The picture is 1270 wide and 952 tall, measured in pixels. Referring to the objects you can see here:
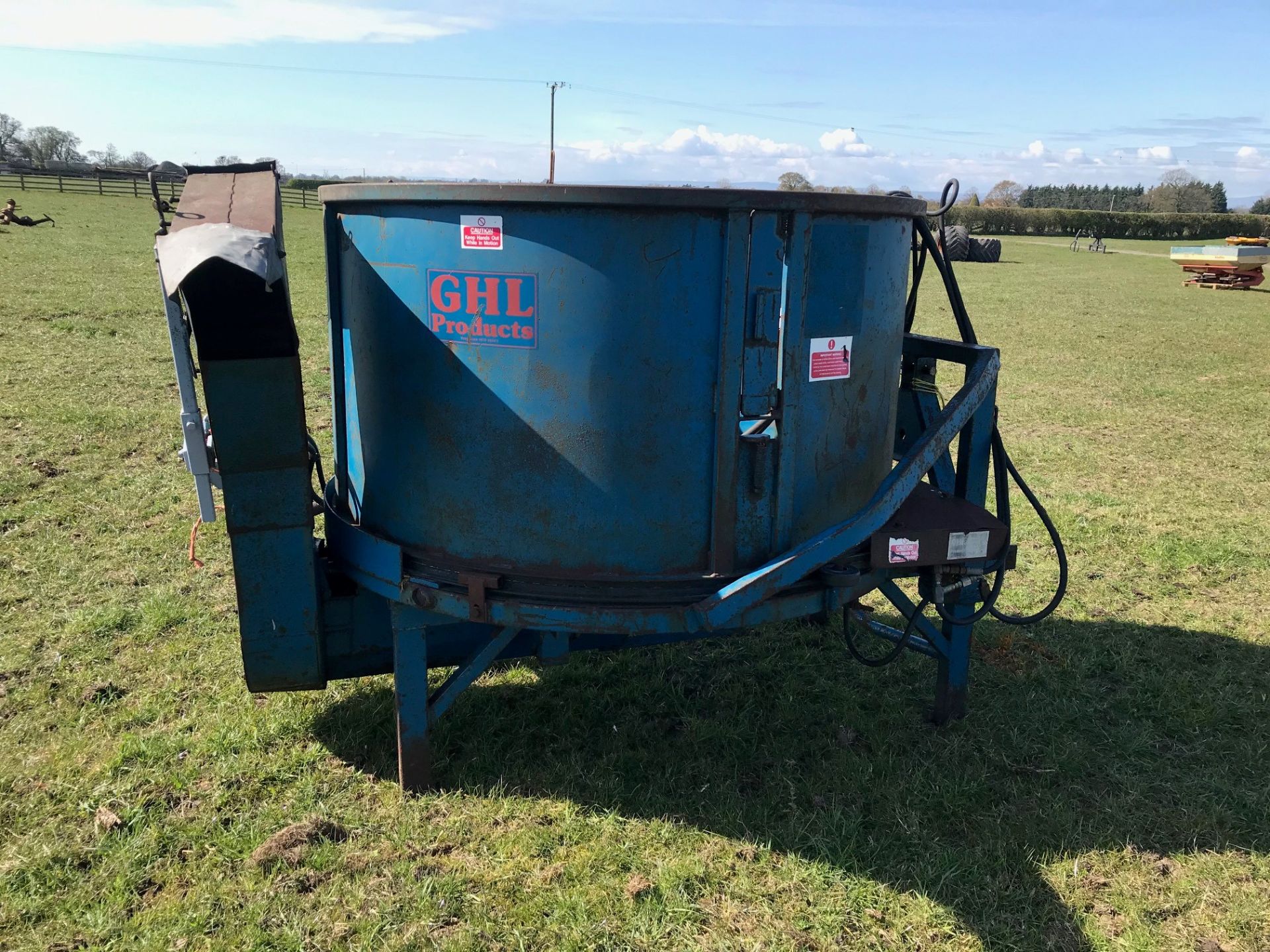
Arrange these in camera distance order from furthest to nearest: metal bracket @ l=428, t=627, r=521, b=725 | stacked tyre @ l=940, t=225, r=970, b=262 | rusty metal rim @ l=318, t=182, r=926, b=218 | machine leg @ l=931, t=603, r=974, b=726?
stacked tyre @ l=940, t=225, r=970, b=262 < machine leg @ l=931, t=603, r=974, b=726 < metal bracket @ l=428, t=627, r=521, b=725 < rusty metal rim @ l=318, t=182, r=926, b=218

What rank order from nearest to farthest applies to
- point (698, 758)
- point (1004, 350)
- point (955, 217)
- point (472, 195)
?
1. point (472, 195)
2. point (698, 758)
3. point (1004, 350)
4. point (955, 217)

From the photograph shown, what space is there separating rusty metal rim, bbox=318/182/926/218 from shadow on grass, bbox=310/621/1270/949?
82.2 inches

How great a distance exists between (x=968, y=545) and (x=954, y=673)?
32.1 inches

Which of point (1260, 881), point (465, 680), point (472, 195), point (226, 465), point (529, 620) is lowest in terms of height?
point (1260, 881)

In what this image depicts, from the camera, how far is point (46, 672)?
13.7 ft

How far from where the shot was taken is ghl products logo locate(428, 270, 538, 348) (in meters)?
2.92

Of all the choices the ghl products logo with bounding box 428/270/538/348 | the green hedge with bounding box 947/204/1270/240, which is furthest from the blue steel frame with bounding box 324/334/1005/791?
the green hedge with bounding box 947/204/1270/240

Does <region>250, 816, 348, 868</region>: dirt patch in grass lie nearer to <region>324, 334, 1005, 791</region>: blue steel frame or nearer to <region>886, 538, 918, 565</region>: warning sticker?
<region>324, 334, 1005, 791</region>: blue steel frame

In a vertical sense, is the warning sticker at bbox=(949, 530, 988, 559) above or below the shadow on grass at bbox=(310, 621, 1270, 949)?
above

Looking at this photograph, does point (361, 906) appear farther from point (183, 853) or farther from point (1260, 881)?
point (1260, 881)

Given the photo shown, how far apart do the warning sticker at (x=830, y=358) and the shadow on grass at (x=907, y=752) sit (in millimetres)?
1580

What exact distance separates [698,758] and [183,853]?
1.86 meters

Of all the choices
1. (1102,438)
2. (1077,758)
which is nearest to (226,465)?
(1077,758)

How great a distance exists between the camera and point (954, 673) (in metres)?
4.00
